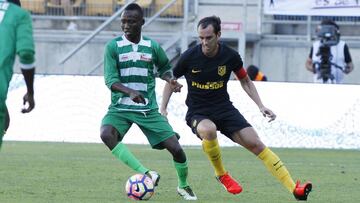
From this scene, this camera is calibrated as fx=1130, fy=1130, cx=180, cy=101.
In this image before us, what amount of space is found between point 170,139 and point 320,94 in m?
8.95

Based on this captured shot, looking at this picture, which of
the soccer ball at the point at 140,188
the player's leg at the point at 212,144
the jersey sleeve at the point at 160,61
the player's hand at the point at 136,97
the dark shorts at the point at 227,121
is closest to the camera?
the player's hand at the point at 136,97

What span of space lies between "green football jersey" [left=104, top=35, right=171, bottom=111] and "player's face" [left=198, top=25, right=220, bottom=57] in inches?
19.8

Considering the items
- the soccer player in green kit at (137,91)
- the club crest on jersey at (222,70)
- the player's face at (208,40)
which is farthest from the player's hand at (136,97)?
the club crest on jersey at (222,70)

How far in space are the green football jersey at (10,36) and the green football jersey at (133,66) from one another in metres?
3.00

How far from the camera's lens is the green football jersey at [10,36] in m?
8.44

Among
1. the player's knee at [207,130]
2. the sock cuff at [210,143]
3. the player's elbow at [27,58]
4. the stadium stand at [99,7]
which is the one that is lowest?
the stadium stand at [99,7]

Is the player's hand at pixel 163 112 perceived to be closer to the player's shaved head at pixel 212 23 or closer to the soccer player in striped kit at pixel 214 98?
the soccer player in striped kit at pixel 214 98

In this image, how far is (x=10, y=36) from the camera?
27.8ft

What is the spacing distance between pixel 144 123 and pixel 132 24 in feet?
3.45

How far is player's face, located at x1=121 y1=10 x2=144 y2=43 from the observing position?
1148 centimetres

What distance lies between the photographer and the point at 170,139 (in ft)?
38.6

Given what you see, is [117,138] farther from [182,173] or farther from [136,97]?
[136,97]

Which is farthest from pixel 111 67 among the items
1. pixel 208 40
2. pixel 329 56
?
pixel 329 56

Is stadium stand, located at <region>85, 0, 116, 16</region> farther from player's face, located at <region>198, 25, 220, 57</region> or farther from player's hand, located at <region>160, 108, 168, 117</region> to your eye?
player's face, located at <region>198, 25, 220, 57</region>
